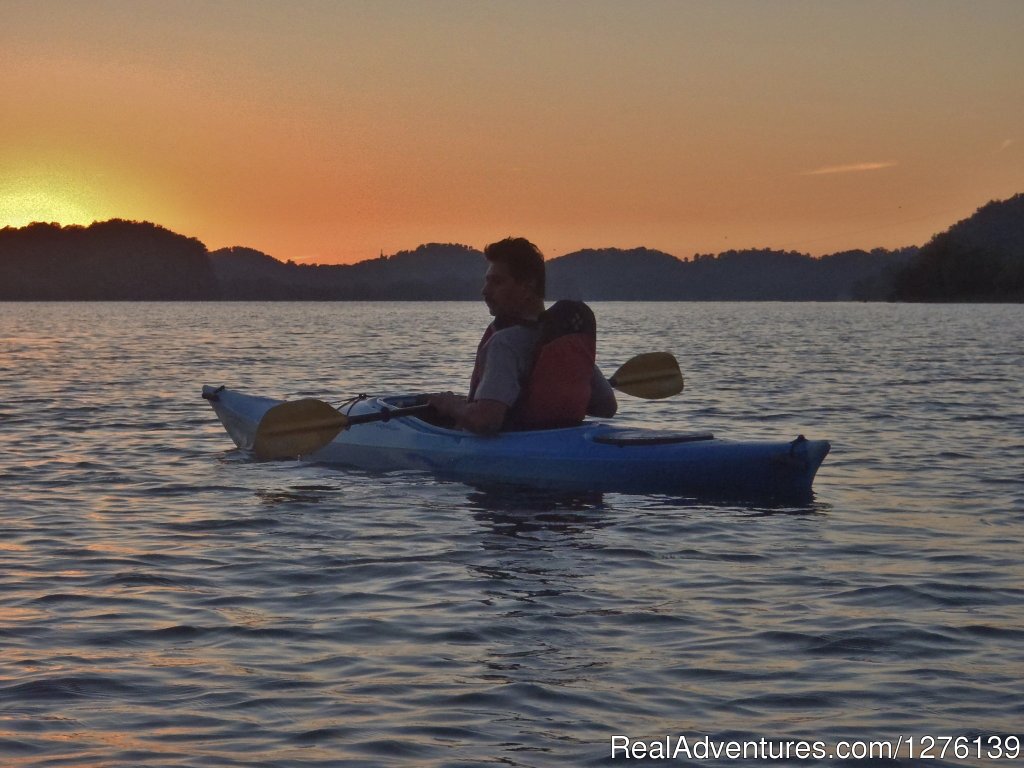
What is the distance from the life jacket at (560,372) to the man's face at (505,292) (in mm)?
164

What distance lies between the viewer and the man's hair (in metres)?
8.24

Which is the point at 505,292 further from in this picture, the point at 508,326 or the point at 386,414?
the point at 386,414

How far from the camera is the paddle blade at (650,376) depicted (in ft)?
34.6

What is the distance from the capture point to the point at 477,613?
5.43 metres

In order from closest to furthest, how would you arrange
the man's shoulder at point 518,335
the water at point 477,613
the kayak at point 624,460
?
the water at point 477,613 < the man's shoulder at point 518,335 < the kayak at point 624,460

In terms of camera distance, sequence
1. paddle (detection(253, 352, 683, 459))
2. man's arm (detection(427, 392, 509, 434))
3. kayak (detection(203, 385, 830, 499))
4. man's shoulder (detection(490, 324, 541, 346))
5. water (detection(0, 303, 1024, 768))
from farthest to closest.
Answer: paddle (detection(253, 352, 683, 459)), man's arm (detection(427, 392, 509, 434)), kayak (detection(203, 385, 830, 499)), man's shoulder (detection(490, 324, 541, 346)), water (detection(0, 303, 1024, 768))

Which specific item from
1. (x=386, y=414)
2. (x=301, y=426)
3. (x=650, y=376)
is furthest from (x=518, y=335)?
(x=650, y=376)

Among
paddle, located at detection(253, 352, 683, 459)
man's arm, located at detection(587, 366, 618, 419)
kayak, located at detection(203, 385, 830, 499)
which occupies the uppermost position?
man's arm, located at detection(587, 366, 618, 419)

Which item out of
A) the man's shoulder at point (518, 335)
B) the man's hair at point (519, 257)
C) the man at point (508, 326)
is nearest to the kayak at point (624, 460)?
the man at point (508, 326)

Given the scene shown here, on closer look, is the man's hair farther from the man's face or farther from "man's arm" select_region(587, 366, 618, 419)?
"man's arm" select_region(587, 366, 618, 419)

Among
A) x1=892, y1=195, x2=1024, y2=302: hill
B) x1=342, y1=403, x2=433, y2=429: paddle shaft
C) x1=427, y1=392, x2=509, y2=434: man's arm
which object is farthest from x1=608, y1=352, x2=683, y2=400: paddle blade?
x1=892, y1=195, x2=1024, y2=302: hill

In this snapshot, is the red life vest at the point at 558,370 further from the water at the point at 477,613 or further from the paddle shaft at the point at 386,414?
the water at the point at 477,613

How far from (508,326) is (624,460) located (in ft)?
4.01

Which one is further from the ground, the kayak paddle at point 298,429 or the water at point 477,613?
the kayak paddle at point 298,429
